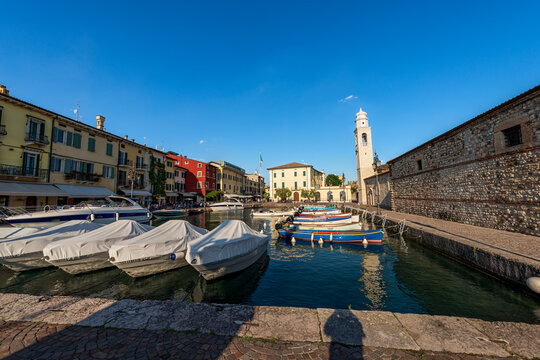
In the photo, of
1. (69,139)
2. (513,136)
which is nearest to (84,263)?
(69,139)

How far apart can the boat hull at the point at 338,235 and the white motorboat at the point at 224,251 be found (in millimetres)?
6519

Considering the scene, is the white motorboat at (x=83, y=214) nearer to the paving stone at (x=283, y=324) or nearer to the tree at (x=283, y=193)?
the paving stone at (x=283, y=324)

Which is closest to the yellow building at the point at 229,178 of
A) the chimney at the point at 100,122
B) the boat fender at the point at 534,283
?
the chimney at the point at 100,122

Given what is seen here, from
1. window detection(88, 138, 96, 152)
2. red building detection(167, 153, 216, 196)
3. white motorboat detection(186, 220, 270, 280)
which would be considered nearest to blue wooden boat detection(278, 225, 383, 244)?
white motorboat detection(186, 220, 270, 280)

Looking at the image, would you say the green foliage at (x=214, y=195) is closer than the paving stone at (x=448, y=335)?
No

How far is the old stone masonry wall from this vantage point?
10805 millimetres

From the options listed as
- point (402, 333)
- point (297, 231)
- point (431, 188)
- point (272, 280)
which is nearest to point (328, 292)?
point (272, 280)

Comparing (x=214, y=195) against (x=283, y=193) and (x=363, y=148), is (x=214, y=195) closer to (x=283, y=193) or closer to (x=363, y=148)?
(x=283, y=193)

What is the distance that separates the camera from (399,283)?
8.75 m

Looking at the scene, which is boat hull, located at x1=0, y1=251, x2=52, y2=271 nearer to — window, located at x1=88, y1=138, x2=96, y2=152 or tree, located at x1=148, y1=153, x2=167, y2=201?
window, located at x1=88, y1=138, x2=96, y2=152

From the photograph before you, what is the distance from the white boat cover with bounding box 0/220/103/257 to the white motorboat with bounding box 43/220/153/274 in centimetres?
139

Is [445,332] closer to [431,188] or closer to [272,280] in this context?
[272,280]

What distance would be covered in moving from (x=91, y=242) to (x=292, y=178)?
6151 cm

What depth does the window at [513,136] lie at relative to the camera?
462 inches
